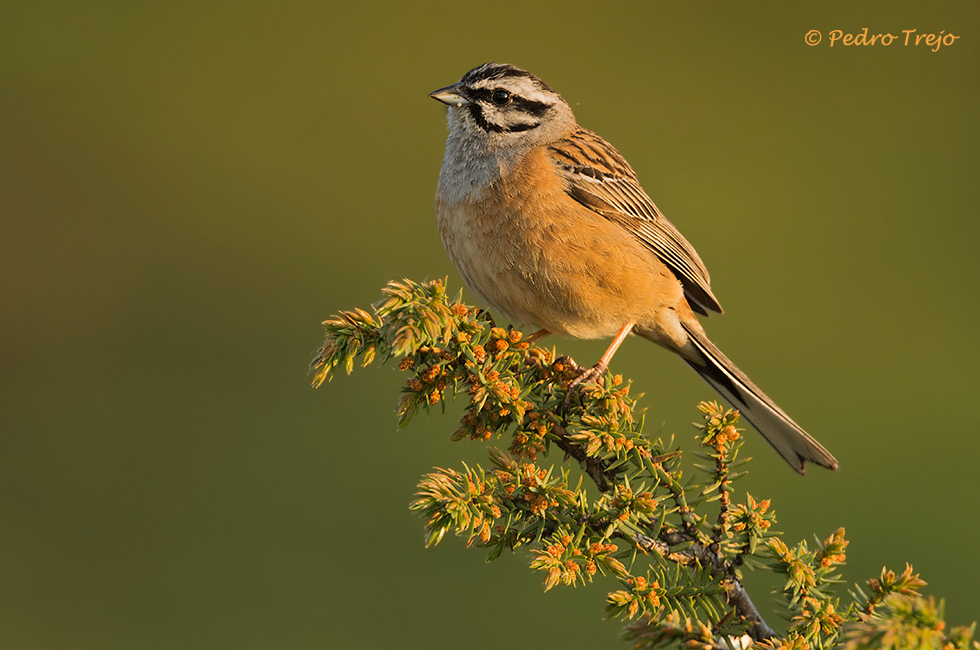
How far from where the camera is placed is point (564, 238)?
2.97 m

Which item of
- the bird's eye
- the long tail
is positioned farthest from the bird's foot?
the bird's eye

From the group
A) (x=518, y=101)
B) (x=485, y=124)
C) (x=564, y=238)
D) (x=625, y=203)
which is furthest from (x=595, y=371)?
(x=518, y=101)

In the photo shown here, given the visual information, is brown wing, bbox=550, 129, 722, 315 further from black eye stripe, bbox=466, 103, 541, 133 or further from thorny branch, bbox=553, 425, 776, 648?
thorny branch, bbox=553, 425, 776, 648

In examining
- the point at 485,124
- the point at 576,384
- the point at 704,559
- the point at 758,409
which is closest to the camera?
the point at 704,559

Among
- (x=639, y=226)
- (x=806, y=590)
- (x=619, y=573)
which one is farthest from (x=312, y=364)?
(x=639, y=226)

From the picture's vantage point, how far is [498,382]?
1811 millimetres

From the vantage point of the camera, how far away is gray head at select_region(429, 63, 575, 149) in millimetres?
3340

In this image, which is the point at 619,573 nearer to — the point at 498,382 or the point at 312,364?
the point at 498,382

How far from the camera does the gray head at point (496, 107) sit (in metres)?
3.34

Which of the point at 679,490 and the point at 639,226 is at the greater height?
the point at 639,226

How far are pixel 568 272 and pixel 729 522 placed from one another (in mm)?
1480

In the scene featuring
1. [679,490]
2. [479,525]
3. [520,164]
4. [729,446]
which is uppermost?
[520,164]

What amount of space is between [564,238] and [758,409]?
2.80 feet

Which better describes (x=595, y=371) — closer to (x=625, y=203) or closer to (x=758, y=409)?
(x=758, y=409)
